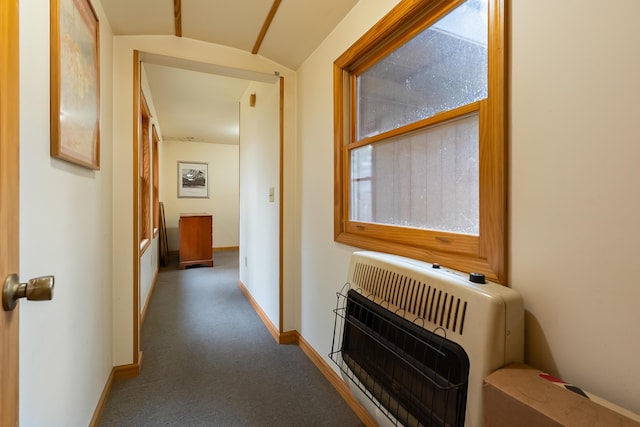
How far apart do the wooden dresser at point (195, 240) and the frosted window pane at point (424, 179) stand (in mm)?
4053

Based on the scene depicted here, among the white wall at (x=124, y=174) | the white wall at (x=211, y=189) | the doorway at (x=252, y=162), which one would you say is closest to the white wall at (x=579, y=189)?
the doorway at (x=252, y=162)

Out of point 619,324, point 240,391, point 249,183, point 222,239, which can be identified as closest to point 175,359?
point 240,391

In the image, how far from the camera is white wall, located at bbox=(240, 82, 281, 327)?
8.22 ft

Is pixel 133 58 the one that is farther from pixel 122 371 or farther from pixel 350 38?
pixel 122 371

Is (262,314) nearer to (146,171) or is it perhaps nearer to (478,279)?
(146,171)

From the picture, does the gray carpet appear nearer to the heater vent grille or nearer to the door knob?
the heater vent grille

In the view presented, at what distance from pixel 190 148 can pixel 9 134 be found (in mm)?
6294

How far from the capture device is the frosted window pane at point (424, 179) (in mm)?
1053

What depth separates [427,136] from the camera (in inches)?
48.2

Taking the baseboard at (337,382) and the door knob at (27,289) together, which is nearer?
the door knob at (27,289)

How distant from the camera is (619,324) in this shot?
0.67m

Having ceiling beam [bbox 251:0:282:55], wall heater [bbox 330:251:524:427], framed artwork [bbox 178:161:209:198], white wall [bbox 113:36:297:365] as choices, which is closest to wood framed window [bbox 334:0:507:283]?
wall heater [bbox 330:251:524:427]

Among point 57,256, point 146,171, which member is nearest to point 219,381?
point 57,256

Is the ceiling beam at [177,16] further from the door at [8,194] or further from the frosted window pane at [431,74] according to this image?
the door at [8,194]
